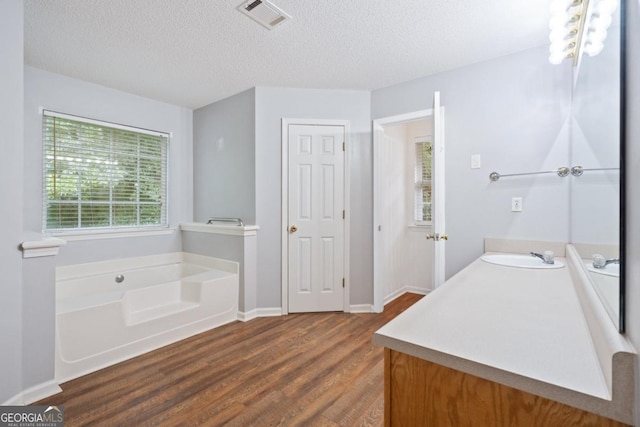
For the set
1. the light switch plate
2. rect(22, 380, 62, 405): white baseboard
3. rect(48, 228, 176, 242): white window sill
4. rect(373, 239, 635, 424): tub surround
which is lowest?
rect(22, 380, 62, 405): white baseboard

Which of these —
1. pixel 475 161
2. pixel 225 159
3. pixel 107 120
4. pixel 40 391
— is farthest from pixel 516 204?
pixel 107 120

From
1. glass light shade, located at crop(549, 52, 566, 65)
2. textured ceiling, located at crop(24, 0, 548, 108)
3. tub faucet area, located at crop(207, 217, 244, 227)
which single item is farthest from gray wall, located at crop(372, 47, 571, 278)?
tub faucet area, located at crop(207, 217, 244, 227)

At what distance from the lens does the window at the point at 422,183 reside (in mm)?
3896

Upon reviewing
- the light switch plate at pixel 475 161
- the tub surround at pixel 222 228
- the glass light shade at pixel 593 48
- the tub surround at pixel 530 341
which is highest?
the glass light shade at pixel 593 48

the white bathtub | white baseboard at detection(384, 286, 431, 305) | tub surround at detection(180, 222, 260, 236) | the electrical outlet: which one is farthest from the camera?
white baseboard at detection(384, 286, 431, 305)

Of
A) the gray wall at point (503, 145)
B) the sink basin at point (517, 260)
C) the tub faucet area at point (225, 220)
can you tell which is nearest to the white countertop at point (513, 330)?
the sink basin at point (517, 260)

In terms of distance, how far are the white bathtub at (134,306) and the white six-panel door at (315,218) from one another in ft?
2.26

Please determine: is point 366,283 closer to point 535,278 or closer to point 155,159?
point 535,278

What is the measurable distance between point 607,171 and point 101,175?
389cm

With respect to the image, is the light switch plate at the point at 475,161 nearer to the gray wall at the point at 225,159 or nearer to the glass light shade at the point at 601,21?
the glass light shade at the point at 601,21

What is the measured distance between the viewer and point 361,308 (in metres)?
3.23

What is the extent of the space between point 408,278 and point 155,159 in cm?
353

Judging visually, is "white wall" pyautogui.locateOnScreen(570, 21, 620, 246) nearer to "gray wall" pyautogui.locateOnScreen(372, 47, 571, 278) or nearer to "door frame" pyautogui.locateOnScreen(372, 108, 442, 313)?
"gray wall" pyautogui.locateOnScreen(372, 47, 571, 278)

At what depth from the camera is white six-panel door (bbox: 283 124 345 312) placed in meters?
3.17
